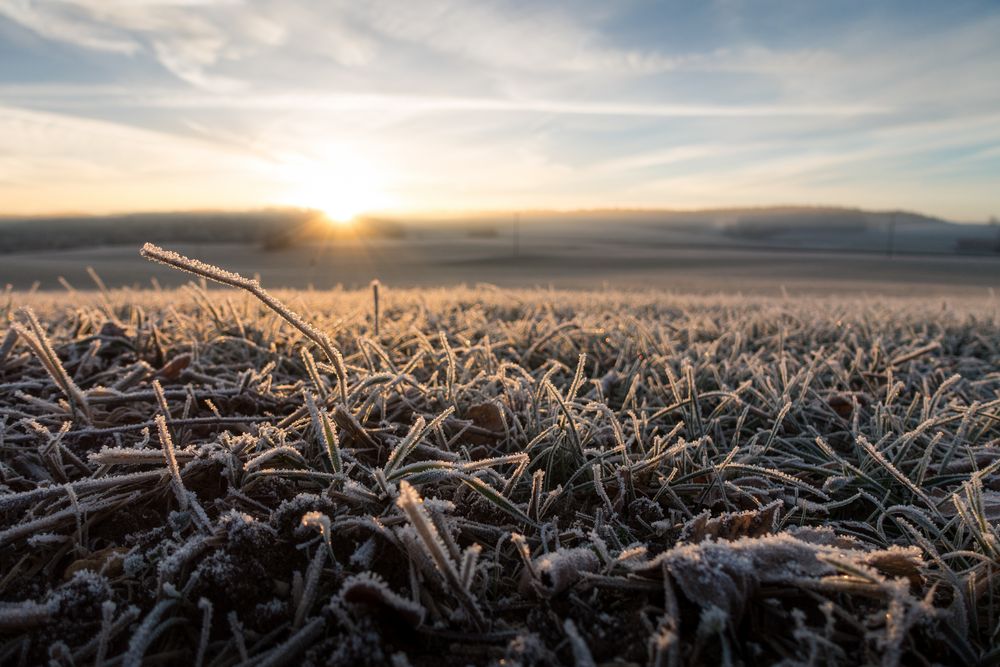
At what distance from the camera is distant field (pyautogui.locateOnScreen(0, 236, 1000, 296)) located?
87.2 feet

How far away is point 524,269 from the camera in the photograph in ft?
121

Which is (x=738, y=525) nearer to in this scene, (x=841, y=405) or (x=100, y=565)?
(x=841, y=405)

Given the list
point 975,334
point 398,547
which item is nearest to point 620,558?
point 398,547

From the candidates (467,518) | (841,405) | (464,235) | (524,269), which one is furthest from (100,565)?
(464,235)

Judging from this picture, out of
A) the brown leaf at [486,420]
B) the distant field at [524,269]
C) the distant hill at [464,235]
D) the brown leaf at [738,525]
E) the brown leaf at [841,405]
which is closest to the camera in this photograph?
the brown leaf at [738,525]

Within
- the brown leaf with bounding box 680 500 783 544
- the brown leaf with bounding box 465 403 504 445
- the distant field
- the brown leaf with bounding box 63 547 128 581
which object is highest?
the brown leaf with bounding box 465 403 504 445

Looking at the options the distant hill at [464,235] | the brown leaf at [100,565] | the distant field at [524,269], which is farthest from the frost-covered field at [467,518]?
the distant hill at [464,235]

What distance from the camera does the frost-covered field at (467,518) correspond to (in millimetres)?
994

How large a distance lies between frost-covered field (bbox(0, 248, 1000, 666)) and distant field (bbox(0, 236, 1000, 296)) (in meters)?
22.7

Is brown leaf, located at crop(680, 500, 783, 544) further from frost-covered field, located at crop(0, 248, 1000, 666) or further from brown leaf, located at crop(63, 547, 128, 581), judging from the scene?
brown leaf, located at crop(63, 547, 128, 581)

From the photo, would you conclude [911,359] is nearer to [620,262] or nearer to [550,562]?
[550,562]

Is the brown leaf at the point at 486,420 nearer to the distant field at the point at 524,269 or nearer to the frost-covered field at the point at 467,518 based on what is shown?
the frost-covered field at the point at 467,518

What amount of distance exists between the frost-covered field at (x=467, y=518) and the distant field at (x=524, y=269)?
2269cm

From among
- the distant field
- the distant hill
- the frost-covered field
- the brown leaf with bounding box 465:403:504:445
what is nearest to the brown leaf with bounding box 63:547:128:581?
the frost-covered field
